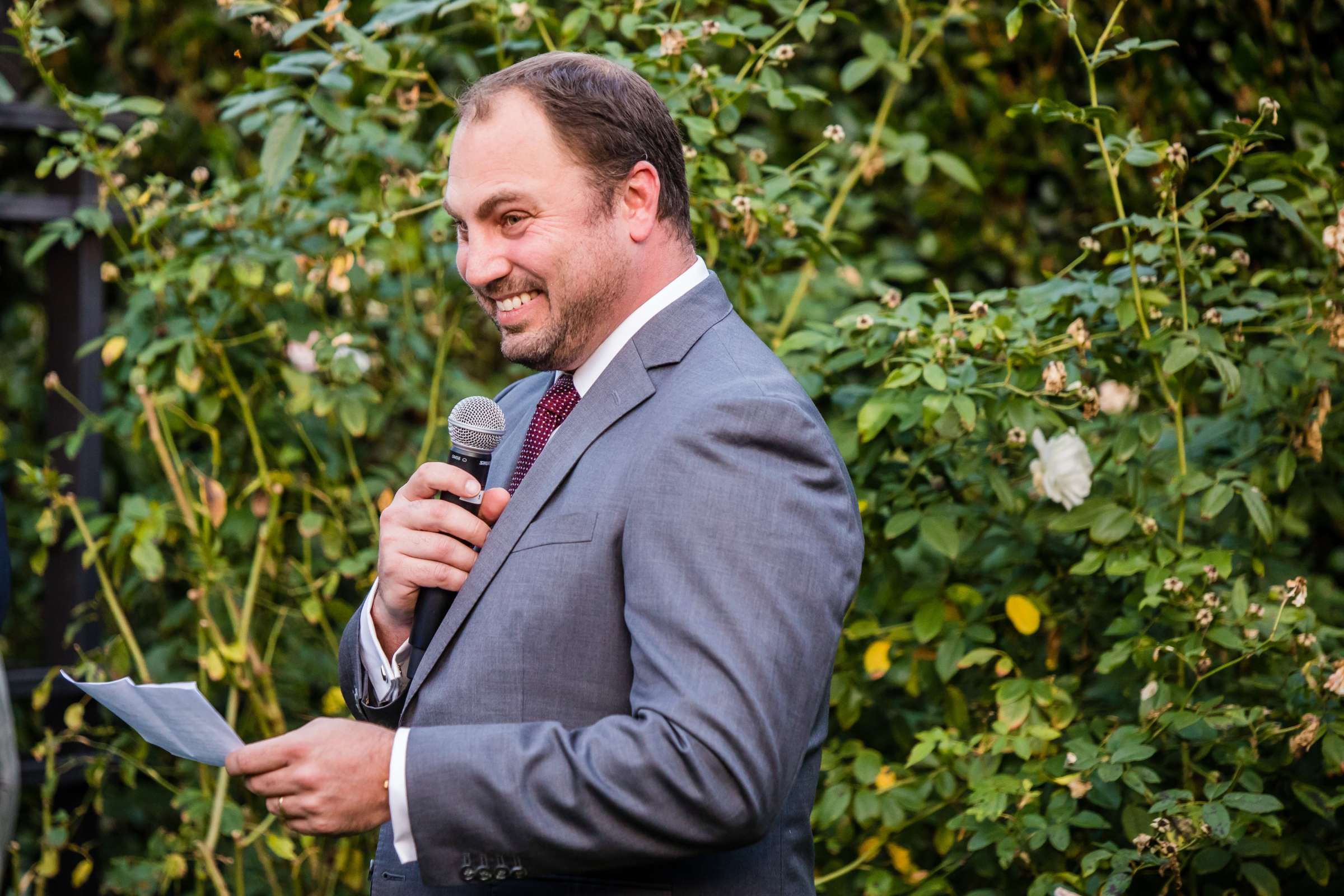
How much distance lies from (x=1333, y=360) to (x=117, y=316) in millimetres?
3520

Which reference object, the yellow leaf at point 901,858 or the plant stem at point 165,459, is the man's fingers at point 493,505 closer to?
the yellow leaf at point 901,858

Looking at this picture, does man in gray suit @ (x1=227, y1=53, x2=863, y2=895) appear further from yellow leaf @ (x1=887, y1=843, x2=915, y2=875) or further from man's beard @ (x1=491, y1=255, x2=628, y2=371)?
yellow leaf @ (x1=887, y1=843, x2=915, y2=875)

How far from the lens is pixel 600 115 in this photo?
1.51 metres

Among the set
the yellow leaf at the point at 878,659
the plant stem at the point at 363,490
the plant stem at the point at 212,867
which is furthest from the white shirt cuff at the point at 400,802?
the plant stem at the point at 212,867

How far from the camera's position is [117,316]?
406cm

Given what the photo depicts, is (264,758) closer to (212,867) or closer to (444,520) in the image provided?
(444,520)

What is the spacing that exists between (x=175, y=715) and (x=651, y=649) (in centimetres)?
52

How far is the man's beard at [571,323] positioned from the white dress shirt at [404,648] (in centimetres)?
3

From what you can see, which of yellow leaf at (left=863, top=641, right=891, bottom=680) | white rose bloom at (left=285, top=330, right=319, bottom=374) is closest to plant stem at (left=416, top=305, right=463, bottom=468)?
white rose bloom at (left=285, top=330, right=319, bottom=374)

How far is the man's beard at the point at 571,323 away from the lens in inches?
59.9

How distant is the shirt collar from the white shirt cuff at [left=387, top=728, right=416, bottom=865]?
510 mm

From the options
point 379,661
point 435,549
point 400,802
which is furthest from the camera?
point 379,661

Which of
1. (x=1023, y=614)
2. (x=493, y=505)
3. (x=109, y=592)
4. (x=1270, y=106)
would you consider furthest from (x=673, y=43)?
(x=109, y=592)

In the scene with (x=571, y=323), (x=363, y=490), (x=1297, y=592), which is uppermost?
(x=571, y=323)
